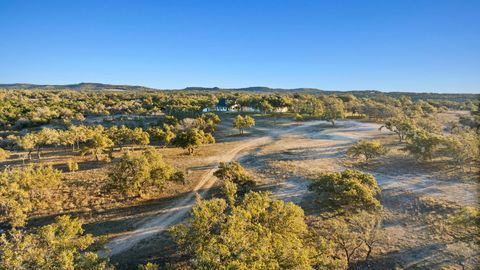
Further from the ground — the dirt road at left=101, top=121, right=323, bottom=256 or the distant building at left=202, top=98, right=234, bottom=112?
the distant building at left=202, top=98, right=234, bottom=112

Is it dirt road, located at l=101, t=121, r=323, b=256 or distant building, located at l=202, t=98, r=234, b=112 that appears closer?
dirt road, located at l=101, t=121, r=323, b=256

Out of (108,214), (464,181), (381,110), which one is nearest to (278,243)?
(108,214)

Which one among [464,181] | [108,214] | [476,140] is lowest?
[108,214]

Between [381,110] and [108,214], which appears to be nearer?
[108,214]

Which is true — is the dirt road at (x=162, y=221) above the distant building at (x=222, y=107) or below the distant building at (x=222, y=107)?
below

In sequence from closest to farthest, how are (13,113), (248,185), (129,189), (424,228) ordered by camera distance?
(424,228)
(129,189)
(248,185)
(13,113)

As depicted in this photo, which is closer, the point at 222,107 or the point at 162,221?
the point at 162,221

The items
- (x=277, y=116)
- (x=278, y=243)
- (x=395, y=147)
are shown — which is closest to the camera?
(x=278, y=243)

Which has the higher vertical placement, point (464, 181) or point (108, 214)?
point (464, 181)

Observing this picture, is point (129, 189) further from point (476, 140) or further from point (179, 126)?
point (476, 140)

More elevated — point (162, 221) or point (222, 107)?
point (222, 107)

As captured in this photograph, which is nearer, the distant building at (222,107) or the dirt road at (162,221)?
the dirt road at (162,221)
